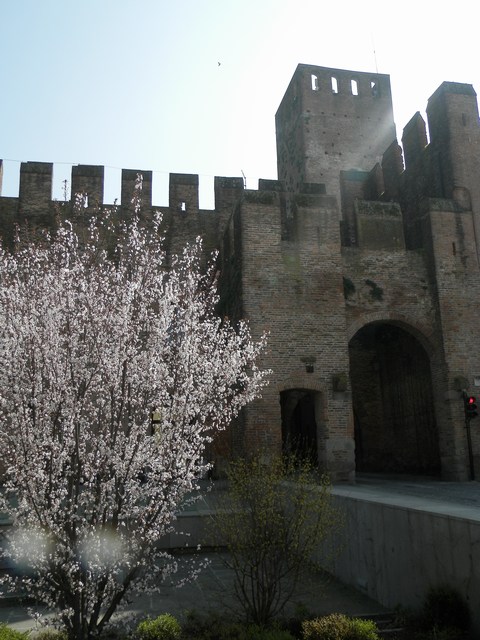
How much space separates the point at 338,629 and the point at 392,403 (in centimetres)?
1519

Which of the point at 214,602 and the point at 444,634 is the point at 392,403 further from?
the point at 444,634

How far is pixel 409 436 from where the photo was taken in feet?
64.5

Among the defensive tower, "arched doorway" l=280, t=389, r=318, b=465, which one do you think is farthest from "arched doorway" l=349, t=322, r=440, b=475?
the defensive tower

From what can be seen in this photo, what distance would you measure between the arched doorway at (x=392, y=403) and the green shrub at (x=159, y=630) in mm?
13732

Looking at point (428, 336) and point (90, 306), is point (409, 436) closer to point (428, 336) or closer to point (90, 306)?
point (428, 336)

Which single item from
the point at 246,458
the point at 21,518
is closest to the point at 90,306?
the point at 21,518

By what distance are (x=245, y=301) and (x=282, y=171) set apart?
1846 centimetres

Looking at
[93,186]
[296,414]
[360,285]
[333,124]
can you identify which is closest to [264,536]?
[360,285]

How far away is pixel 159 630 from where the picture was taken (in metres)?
6.16

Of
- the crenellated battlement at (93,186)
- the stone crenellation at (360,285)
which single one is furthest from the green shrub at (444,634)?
the crenellated battlement at (93,186)

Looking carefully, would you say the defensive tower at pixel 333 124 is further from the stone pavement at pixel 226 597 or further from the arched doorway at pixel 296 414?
the stone pavement at pixel 226 597

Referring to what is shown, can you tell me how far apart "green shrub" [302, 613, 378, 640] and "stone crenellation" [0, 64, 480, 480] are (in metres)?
6.27

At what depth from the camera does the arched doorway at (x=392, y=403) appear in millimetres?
18844

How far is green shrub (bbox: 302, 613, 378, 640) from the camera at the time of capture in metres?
5.98
